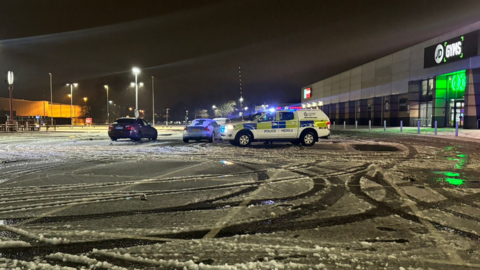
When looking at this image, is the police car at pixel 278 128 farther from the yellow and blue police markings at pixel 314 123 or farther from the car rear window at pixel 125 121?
the car rear window at pixel 125 121

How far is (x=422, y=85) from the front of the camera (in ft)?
123

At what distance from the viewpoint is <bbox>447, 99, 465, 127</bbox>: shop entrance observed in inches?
1257

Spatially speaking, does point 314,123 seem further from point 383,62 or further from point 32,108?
point 32,108

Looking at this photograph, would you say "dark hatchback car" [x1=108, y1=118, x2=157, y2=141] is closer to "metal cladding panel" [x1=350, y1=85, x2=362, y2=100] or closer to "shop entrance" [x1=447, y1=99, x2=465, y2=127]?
"shop entrance" [x1=447, y1=99, x2=465, y2=127]

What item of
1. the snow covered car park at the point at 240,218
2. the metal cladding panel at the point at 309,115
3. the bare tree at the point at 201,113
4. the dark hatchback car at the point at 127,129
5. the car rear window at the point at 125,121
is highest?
the bare tree at the point at 201,113

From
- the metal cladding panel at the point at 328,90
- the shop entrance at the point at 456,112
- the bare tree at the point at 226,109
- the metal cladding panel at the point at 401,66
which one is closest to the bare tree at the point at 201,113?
the bare tree at the point at 226,109

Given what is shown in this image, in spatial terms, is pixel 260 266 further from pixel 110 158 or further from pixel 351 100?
pixel 351 100

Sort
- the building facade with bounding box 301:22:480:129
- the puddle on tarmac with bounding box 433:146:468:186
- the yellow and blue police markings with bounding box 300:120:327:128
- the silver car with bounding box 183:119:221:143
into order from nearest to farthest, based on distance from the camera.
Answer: the puddle on tarmac with bounding box 433:146:468:186 < the yellow and blue police markings with bounding box 300:120:327:128 < the silver car with bounding box 183:119:221:143 < the building facade with bounding box 301:22:480:129

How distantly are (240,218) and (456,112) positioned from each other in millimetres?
36531

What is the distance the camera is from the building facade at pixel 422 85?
29.5m

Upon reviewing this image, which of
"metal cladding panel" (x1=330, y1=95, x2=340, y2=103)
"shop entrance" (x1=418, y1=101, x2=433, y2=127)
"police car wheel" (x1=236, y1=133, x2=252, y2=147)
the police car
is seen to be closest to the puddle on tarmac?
the police car

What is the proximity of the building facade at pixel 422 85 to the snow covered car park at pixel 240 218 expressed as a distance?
61.0 ft

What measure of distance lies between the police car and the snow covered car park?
21.6ft

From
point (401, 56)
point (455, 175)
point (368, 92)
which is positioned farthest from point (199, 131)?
point (368, 92)
